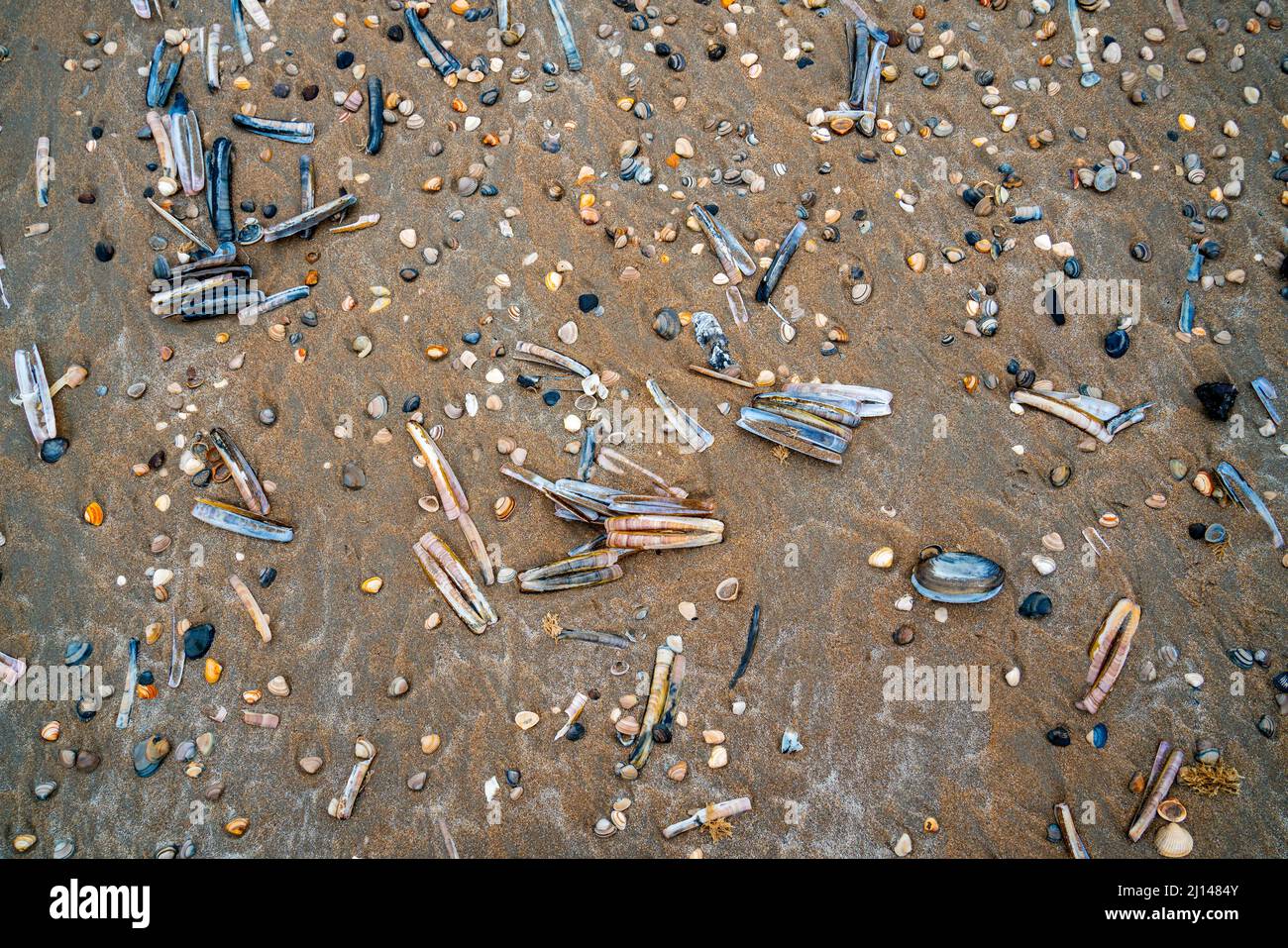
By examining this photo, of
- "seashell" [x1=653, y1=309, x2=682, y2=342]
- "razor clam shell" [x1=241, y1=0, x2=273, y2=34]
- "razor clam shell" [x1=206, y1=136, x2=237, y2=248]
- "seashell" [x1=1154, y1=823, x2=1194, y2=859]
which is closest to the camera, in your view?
"seashell" [x1=1154, y1=823, x2=1194, y2=859]

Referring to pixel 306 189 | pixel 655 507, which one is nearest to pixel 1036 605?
pixel 655 507

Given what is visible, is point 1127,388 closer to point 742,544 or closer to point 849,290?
point 849,290

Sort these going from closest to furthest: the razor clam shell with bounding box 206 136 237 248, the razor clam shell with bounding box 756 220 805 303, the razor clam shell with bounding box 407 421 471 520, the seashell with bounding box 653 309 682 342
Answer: the razor clam shell with bounding box 407 421 471 520 < the seashell with bounding box 653 309 682 342 < the razor clam shell with bounding box 756 220 805 303 < the razor clam shell with bounding box 206 136 237 248

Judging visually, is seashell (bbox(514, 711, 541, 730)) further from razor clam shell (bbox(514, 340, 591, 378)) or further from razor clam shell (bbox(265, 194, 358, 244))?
razor clam shell (bbox(265, 194, 358, 244))

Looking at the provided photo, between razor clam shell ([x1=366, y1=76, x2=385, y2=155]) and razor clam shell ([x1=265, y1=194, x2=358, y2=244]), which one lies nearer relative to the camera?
razor clam shell ([x1=265, y1=194, x2=358, y2=244])

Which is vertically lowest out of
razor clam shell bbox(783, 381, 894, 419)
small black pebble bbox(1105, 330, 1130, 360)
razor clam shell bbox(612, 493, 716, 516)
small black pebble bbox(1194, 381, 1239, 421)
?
razor clam shell bbox(612, 493, 716, 516)

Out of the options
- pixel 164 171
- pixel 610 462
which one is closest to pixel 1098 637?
pixel 610 462

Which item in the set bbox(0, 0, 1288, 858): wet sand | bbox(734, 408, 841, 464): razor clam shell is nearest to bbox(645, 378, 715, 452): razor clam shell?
bbox(0, 0, 1288, 858): wet sand

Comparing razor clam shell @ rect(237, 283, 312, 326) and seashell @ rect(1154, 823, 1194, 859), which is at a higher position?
razor clam shell @ rect(237, 283, 312, 326)
